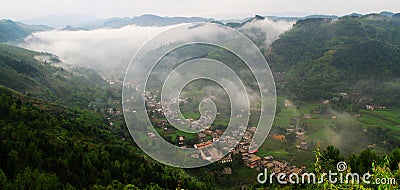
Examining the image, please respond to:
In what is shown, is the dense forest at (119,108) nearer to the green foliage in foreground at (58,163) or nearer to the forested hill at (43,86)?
the green foliage in foreground at (58,163)

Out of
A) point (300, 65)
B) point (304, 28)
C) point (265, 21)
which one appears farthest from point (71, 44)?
point (300, 65)

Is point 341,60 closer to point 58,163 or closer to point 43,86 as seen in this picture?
point 43,86

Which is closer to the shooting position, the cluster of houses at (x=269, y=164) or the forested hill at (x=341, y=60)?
the cluster of houses at (x=269, y=164)

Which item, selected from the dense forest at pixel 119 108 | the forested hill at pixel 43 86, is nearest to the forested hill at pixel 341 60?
the dense forest at pixel 119 108

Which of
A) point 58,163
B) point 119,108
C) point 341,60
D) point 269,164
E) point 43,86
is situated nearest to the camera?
point 58,163

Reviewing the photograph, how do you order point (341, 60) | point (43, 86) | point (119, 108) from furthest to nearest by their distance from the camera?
point (341, 60), point (43, 86), point (119, 108)

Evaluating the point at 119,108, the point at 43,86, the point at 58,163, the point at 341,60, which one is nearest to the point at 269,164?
the point at 58,163

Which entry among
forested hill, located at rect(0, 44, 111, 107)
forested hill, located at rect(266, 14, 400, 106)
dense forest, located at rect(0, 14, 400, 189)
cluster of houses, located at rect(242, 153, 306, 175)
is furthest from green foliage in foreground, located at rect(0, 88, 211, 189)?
forested hill, located at rect(266, 14, 400, 106)

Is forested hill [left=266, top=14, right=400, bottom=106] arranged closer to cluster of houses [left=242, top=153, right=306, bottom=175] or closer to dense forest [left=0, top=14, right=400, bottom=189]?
dense forest [left=0, top=14, right=400, bottom=189]

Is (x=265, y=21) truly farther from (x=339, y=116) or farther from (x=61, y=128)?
(x=61, y=128)
